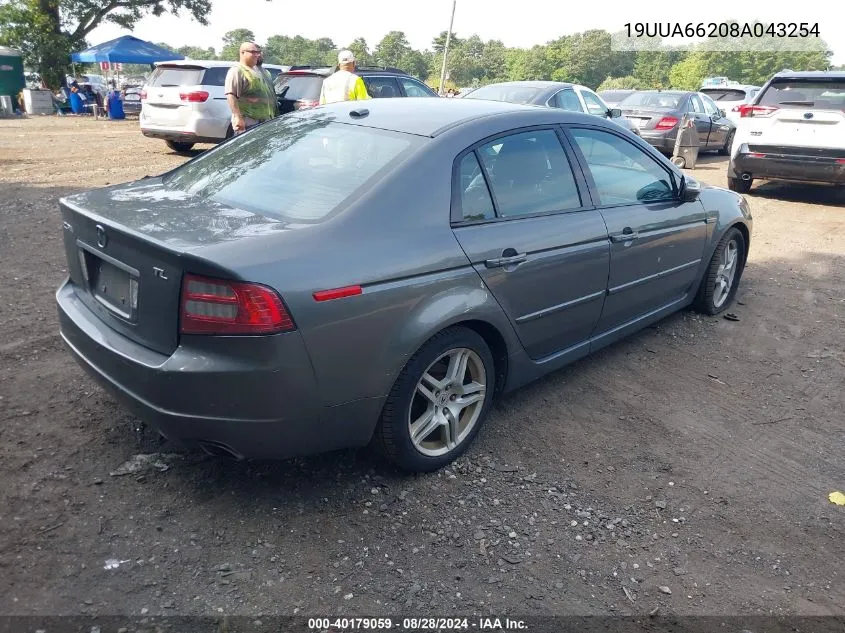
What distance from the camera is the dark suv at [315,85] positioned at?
1102 cm

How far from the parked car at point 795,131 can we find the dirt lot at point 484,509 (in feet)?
19.2

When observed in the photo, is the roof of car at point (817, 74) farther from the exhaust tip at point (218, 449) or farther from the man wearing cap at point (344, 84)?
the exhaust tip at point (218, 449)

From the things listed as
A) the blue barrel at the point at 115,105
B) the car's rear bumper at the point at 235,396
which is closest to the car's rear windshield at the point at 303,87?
the car's rear bumper at the point at 235,396

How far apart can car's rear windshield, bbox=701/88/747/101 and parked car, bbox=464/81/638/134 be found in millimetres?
10571

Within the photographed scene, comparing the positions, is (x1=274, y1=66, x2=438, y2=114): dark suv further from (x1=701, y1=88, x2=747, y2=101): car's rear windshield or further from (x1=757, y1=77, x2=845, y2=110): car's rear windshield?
(x1=701, y1=88, x2=747, y2=101): car's rear windshield

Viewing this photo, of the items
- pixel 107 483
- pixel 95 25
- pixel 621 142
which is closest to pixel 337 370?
pixel 107 483

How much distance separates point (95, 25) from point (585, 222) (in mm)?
29722

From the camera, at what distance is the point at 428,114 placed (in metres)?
3.48

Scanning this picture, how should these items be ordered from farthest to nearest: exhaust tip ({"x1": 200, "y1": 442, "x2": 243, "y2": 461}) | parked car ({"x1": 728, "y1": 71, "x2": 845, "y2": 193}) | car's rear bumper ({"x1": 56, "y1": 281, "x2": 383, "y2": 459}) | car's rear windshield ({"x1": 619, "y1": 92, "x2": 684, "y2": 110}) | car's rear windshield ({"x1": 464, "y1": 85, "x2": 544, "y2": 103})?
1. car's rear windshield ({"x1": 619, "y1": 92, "x2": 684, "y2": 110})
2. car's rear windshield ({"x1": 464, "y1": 85, "x2": 544, "y2": 103})
3. parked car ({"x1": 728, "y1": 71, "x2": 845, "y2": 193})
4. exhaust tip ({"x1": 200, "y1": 442, "x2": 243, "y2": 461})
5. car's rear bumper ({"x1": 56, "y1": 281, "x2": 383, "y2": 459})

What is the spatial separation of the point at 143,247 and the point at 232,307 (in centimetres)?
48

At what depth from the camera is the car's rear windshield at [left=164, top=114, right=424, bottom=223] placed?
9.62ft

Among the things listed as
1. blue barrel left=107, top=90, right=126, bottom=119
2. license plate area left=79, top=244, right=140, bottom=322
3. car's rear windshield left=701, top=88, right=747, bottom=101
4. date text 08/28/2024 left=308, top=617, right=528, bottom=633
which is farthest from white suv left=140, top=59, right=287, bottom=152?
car's rear windshield left=701, top=88, right=747, bottom=101

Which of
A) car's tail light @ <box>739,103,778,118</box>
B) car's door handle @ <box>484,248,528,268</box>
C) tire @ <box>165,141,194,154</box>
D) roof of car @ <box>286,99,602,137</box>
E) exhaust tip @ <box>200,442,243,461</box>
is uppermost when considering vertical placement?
car's tail light @ <box>739,103,778,118</box>

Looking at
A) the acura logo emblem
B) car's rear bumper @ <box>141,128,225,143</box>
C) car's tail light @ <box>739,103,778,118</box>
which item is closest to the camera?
the acura logo emblem
